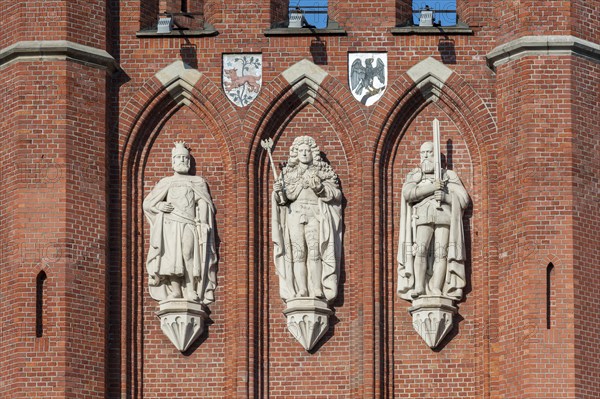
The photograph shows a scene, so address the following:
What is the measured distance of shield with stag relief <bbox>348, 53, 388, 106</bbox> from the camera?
3878 cm

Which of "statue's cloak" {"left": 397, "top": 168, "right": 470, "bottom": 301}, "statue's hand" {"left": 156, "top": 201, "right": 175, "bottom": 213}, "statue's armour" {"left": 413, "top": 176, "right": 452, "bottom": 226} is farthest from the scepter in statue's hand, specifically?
"statue's armour" {"left": 413, "top": 176, "right": 452, "bottom": 226}

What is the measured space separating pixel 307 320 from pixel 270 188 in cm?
199

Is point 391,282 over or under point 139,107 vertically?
under

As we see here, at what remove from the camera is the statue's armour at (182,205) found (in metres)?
38.2

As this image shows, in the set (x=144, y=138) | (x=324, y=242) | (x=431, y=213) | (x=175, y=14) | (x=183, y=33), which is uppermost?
(x=175, y=14)

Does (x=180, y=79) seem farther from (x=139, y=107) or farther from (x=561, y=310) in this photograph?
(x=561, y=310)

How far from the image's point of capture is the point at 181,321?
37.9 m

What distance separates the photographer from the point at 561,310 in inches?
1458

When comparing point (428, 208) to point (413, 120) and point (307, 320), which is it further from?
point (307, 320)

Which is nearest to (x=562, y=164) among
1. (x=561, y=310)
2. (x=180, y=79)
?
(x=561, y=310)

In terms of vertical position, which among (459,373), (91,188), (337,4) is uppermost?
(337,4)

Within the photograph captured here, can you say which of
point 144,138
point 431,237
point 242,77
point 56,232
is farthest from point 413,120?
point 56,232

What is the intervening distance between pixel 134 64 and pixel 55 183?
231 centimetres

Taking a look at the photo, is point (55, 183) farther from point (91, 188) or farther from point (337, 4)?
point (337, 4)
